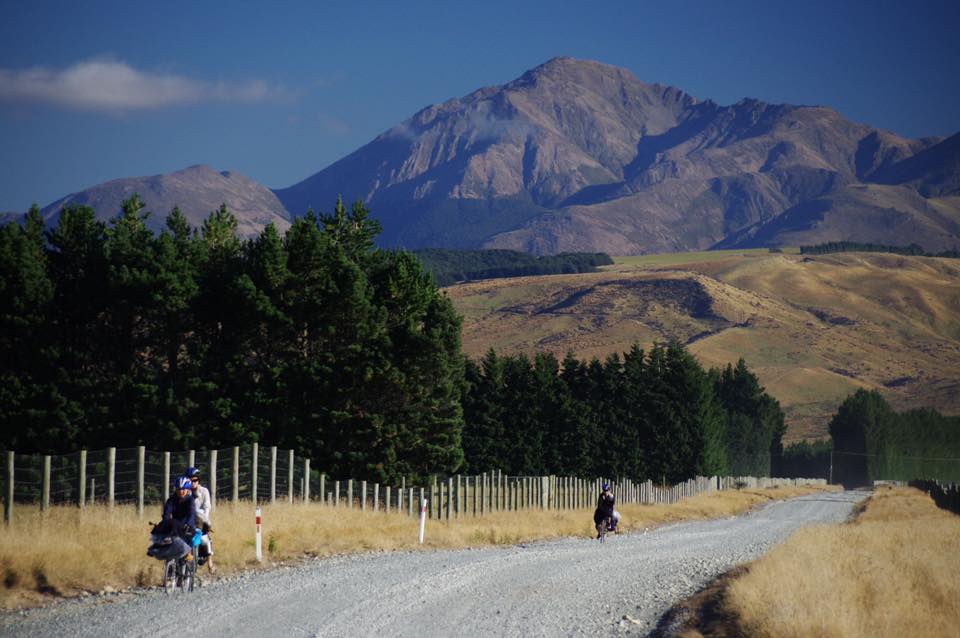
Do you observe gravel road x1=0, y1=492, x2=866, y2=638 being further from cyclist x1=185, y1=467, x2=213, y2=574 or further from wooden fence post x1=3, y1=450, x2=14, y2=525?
wooden fence post x1=3, y1=450, x2=14, y2=525

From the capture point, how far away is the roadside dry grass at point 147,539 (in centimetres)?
1953

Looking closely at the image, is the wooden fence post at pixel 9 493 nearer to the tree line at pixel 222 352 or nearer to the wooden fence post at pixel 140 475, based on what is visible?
the wooden fence post at pixel 140 475

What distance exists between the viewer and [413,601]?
712 inches

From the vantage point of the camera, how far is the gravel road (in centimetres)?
1541

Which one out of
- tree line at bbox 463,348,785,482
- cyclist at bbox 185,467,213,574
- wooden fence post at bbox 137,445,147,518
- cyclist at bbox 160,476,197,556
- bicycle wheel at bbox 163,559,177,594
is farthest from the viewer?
tree line at bbox 463,348,785,482

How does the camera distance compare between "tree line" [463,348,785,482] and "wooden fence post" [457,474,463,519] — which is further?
"tree line" [463,348,785,482]

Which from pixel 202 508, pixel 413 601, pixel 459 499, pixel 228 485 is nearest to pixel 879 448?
pixel 459 499

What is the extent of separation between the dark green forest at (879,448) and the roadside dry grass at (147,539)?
519ft

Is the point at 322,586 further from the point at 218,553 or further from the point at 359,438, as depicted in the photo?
the point at 359,438

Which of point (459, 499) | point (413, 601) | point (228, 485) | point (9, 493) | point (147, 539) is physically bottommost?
point (459, 499)

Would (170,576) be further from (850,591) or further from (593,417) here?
(593,417)

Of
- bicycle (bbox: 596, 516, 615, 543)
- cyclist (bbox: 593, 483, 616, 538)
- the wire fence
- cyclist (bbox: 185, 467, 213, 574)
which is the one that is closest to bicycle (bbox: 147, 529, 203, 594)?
cyclist (bbox: 185, 467, 213, 574)

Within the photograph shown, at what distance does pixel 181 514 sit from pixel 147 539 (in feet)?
11.4

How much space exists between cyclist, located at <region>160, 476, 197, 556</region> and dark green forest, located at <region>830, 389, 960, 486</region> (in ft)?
581
